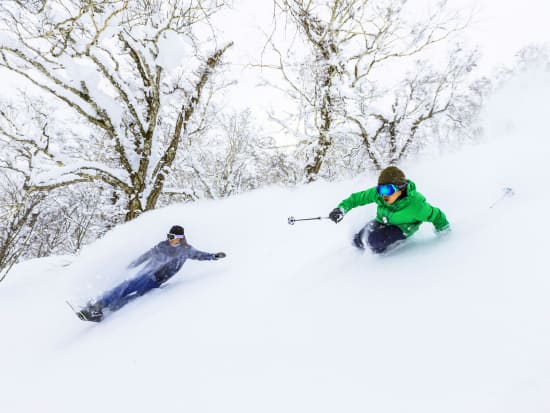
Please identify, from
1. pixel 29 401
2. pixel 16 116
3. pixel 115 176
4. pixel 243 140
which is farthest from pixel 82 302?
pixel 243 140

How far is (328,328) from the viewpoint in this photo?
2.08 m

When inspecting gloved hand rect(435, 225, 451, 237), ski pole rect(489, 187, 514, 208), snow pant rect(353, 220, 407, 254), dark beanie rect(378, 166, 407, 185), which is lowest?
gloved hand rect(435, 225, 451, 237)

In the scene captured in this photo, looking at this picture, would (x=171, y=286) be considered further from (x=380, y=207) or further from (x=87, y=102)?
(x=87, y=102)

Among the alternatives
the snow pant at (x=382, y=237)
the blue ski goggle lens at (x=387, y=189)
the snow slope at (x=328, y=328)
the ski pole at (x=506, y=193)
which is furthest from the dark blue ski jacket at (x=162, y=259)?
the ski pole at (x=506, y=193)

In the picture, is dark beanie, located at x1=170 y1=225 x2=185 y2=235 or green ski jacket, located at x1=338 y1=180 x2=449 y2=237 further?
dark beanie, located at x1=170 y1=225 x2=185 y2=235

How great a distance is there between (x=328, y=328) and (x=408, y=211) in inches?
59.5

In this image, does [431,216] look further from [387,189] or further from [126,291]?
[126,291]

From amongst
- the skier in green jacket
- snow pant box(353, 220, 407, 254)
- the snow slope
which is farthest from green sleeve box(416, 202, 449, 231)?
snow pant box(353, 220, 407, 254)

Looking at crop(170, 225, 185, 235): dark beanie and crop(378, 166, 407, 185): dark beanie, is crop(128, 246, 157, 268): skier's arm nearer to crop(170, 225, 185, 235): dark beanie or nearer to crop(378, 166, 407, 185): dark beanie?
crop(170, 225, 185, 235): dark beanie

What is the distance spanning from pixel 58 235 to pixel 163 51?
14446mm

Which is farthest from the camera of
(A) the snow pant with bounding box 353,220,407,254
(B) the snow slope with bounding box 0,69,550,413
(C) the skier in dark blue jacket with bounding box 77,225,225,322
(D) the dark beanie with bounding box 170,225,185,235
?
(D) the dark beanie with bounding box 170,225,185,235

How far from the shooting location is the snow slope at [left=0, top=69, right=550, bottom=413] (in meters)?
1.48

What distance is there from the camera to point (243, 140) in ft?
53.9

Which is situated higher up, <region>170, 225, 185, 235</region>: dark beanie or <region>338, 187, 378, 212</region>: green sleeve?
<region>170, 225, 185, 235</region>: dark beanie
